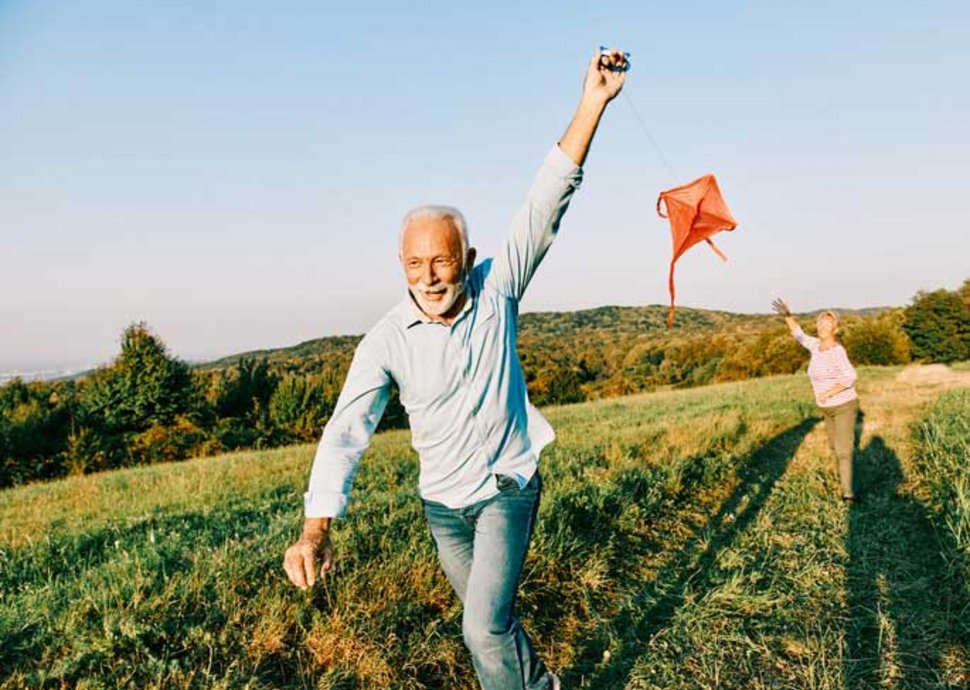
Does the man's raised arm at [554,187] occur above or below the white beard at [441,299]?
above

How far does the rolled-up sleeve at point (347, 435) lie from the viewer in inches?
94.1

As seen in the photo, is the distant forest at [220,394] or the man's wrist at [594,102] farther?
the distant forest at [220,394]

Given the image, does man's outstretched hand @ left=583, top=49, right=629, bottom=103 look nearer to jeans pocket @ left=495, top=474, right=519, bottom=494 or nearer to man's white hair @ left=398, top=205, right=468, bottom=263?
man's white hair @ left=398, top=205, right=468, bottom=263

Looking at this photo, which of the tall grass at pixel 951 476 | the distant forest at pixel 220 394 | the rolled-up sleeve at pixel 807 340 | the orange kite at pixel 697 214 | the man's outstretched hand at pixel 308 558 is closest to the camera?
the man's outstretched hand at pixel 308 558

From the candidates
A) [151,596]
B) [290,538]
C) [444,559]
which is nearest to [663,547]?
[290,538]

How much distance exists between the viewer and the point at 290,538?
5121mm

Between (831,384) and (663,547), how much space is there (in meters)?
3.40

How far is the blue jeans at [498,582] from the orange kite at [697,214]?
5.20 meters

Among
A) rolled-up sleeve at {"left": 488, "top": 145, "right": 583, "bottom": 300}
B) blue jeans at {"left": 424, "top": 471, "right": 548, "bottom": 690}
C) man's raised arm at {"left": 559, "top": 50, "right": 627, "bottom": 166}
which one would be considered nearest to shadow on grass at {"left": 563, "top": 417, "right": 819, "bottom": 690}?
blue jeans at {"left": 424, "top": 471, "right": 548, "bottom": 690}

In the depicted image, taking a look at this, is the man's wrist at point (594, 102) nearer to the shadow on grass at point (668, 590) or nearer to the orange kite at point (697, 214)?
the shadow on grass at point (668, 590)

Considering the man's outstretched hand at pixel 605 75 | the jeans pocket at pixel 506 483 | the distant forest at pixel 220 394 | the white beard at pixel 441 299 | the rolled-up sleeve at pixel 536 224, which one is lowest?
the distant forest at pixel 220 394

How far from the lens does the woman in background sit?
24.8ft

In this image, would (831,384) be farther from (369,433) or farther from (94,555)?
(94,555)

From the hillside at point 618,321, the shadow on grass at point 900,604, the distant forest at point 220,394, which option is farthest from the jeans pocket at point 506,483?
the hillside at point 618,321
